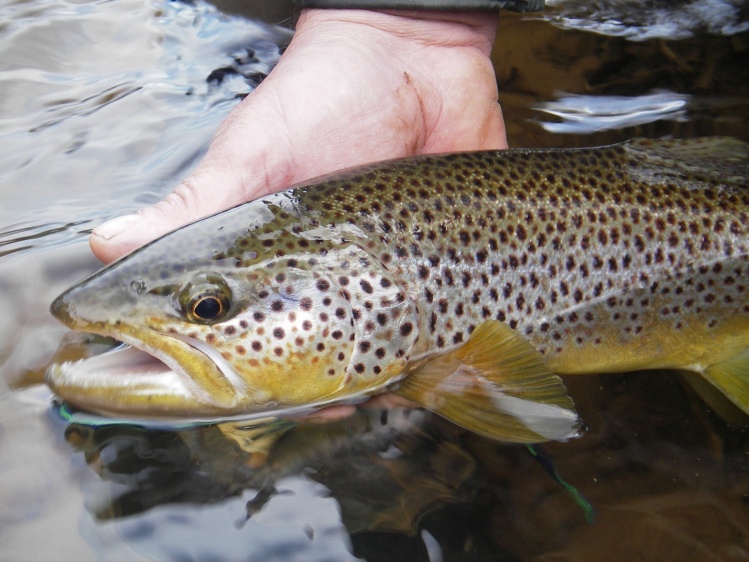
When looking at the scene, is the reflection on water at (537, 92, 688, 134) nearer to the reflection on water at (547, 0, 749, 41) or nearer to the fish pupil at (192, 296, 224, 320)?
the reflection on water at (547, 0, 749, 41)

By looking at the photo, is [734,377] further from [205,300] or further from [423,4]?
[423,4]

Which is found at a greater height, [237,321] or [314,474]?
[237,321]

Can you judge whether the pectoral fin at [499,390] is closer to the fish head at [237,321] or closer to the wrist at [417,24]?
the fish head at [237,321]

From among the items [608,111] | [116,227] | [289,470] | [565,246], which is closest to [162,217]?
[116,227]

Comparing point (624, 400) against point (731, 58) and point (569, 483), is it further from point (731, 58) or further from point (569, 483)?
point (731, 58)

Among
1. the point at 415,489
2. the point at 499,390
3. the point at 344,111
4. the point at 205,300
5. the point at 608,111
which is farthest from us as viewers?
the point at 608,111

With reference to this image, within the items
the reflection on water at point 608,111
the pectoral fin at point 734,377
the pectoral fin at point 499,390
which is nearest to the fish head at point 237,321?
the pectoral fin at point 499,390

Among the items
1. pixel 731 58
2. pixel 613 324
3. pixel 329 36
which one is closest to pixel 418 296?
pixel 613 324
